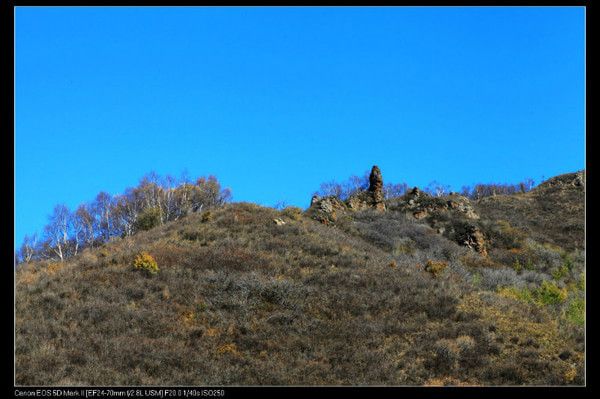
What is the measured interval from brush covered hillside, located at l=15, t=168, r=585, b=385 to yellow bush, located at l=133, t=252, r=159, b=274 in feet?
0.20

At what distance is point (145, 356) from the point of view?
632 inches

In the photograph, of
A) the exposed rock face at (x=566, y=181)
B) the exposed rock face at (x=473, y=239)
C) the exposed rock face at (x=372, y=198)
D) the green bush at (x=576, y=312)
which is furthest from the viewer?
the exposed rock face at (x=566, y=181)

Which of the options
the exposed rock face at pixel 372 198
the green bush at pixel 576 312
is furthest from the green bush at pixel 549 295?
the exposed rock face at pixel 372 198

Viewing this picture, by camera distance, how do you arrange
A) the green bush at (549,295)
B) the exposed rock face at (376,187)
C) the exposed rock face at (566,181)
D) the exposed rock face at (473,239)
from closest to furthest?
the green bush at (549,295), the exposed rock face at (473,239), the exposed rock face at (376,187), the exposed rock face at (566,181)

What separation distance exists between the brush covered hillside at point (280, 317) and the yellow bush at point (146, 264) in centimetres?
6

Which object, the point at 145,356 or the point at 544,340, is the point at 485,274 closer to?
the point at 544,340

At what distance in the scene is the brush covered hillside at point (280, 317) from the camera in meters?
15.7

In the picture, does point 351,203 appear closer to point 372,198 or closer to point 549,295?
point 372,198

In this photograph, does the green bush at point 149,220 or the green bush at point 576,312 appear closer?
the green bush at point 576,312

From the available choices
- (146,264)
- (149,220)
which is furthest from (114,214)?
(146,264)

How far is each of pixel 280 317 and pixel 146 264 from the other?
7660 mm

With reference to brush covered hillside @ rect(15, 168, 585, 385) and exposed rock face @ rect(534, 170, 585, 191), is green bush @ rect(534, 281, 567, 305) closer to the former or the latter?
brush covered hillside @ rect(15, 168, 585, 385)
